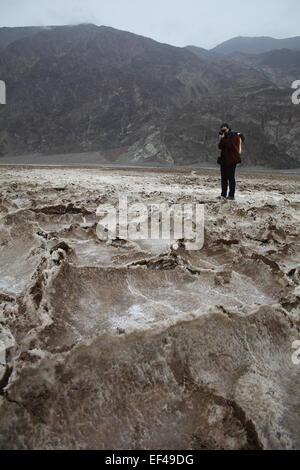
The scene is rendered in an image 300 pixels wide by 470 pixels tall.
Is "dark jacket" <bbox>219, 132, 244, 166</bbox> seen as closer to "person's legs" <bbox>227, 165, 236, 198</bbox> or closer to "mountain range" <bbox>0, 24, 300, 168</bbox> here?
"person's legs" <bbox>227, 165, 236, 198</bbox>

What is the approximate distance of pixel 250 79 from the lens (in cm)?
3556

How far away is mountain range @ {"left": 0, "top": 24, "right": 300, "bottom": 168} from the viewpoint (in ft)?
76.2

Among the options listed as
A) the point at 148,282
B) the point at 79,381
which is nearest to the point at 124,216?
the point at 148,282

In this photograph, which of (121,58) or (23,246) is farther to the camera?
(121,58)

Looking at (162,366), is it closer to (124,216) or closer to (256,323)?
(256,323)

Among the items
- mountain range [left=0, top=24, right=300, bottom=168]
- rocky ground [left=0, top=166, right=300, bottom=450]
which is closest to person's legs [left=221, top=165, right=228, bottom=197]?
rocky ground [left=0, top=166, right=300, bottom=450]

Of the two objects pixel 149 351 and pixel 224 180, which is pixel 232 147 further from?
pixel 149 351

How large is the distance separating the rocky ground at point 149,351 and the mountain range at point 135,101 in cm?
1972

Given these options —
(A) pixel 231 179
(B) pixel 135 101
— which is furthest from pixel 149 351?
(B) pixel 135 101

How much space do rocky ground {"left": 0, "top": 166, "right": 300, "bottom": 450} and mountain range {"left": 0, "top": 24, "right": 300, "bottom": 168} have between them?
19718 mm

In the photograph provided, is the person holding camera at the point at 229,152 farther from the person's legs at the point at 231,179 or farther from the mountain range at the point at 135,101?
the mountain range at the point at 135,101

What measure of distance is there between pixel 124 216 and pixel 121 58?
38225 mm

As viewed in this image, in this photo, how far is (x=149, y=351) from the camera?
1656 mm
